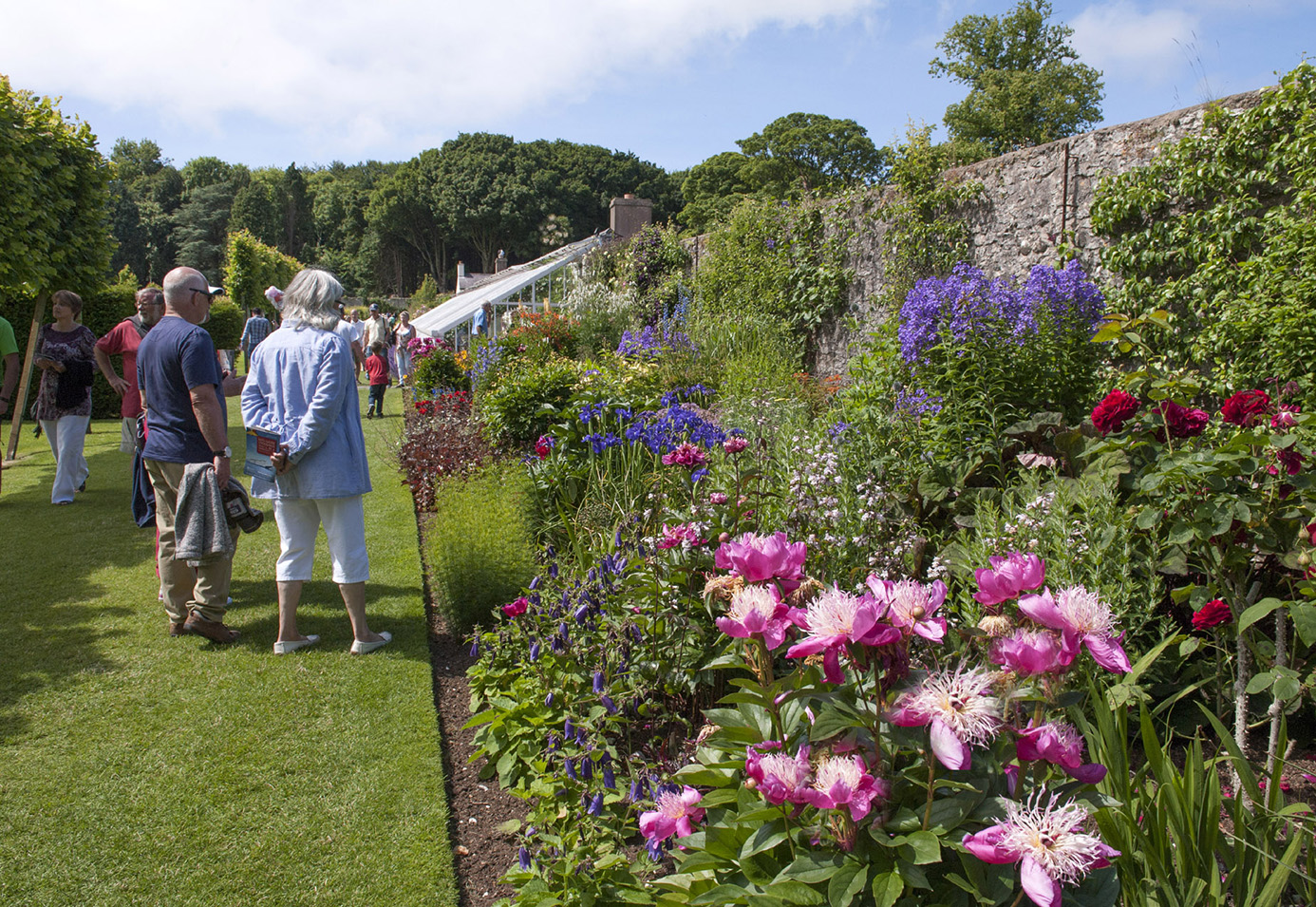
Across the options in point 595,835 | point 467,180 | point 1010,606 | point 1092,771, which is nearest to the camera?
point 1092,771

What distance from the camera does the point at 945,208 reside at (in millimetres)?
6574

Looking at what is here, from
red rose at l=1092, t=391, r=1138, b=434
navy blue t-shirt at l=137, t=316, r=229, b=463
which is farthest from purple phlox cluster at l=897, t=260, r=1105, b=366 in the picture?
navy blue t-shirt at l=137, t=316, r=229, b=463

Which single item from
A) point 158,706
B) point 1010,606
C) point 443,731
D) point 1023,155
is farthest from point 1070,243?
point 158,706

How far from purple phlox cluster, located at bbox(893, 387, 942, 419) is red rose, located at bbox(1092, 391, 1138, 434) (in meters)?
1.29

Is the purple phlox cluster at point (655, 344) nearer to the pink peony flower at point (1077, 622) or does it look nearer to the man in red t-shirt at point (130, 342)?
the man in red t-shirt at point (130, 342)

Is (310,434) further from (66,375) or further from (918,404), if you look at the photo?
(66,375)

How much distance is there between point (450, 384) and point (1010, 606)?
8.79 m

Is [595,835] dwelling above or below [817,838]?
below

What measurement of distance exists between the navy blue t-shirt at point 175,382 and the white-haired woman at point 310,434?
0.28m

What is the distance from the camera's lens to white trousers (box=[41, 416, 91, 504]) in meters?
6.50

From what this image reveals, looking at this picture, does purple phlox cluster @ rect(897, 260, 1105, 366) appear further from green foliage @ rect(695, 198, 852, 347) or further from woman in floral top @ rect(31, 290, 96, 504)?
woman in floral top @ rect(31, 290, 96, 504)

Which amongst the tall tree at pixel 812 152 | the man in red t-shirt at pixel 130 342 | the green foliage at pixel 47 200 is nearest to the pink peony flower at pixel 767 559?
the man in red t-shirt at pixel 130 342

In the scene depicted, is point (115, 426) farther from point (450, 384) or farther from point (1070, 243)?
point (1070, 243)

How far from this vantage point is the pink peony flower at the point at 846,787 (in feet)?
3.47
